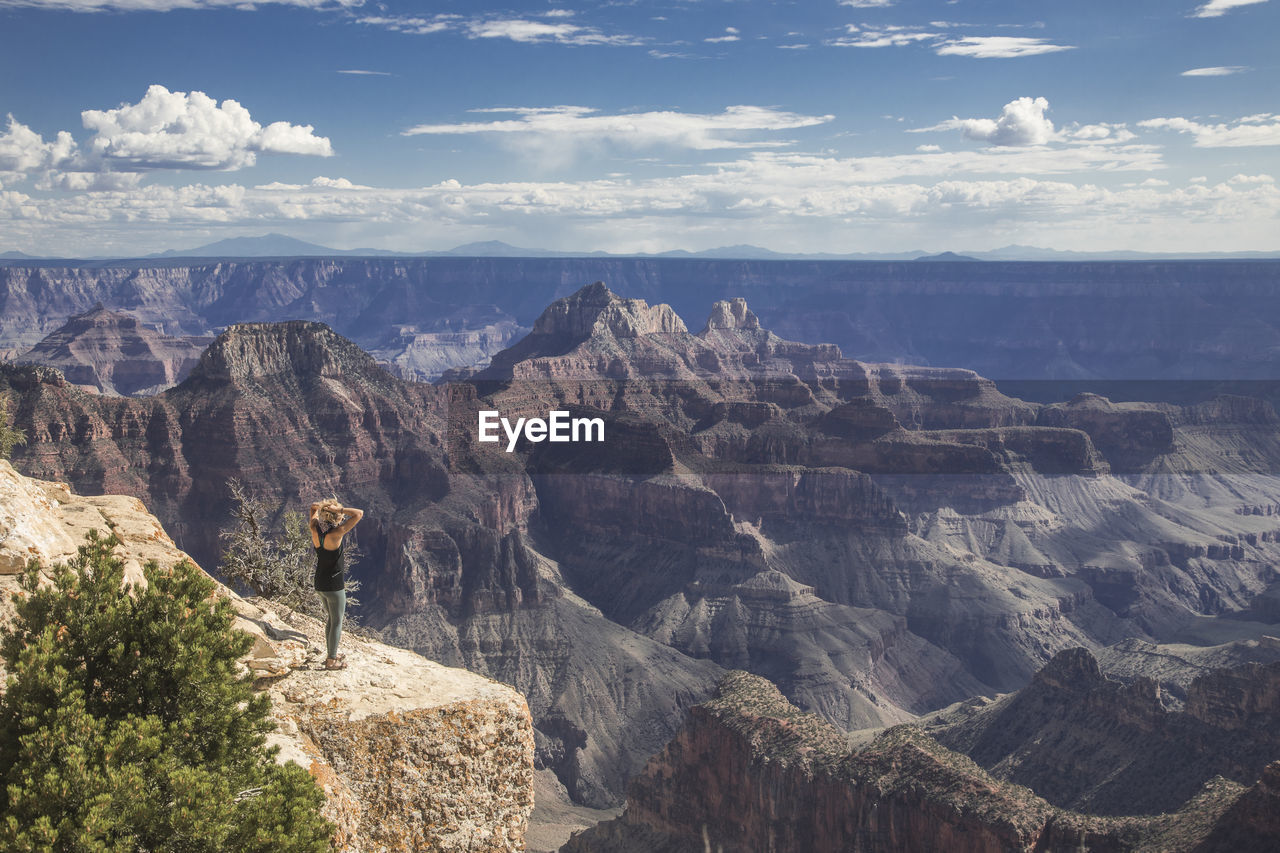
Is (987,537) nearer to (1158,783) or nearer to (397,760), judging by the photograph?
(1158,783)

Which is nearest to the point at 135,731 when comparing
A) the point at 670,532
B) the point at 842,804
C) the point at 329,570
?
the point at 329,570

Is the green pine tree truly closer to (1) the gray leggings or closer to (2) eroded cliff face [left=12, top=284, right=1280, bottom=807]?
(1) the gray leggings

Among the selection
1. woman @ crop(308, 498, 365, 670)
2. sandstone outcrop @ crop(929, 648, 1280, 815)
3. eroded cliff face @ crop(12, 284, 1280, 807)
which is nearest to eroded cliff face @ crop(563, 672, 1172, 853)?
sandstone outcrop @ crop(929, 648, 1280, 815)

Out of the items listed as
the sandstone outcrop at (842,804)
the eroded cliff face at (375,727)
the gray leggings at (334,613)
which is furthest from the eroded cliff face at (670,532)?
the gray leggings at (334,613)

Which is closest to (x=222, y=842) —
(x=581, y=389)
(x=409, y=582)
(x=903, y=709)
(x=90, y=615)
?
(x=90, y=615)

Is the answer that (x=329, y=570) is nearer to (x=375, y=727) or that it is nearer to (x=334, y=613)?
(x=334, y=613)
